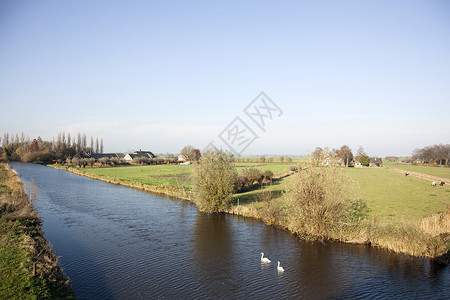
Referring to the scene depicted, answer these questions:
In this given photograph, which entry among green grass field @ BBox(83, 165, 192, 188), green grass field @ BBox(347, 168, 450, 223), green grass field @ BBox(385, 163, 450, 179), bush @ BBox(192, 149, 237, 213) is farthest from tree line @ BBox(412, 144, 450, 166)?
bush @ BBox(192, 149, 237, 213)

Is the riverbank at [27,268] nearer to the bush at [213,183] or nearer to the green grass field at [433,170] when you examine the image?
the bush at [213,183]

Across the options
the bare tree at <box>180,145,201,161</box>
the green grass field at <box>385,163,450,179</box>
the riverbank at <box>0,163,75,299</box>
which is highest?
the bare tree at <box>180,145,201,161</box>

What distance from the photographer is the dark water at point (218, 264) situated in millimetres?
13836

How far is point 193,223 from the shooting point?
26.6 m

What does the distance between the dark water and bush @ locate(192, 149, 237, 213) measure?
3.15 metres

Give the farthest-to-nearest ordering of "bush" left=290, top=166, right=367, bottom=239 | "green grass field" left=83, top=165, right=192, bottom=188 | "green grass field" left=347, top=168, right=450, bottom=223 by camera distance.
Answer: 1. "green grass field" left=83, top=165, right=192, bottom=188
2. "green grass field" left=347, top=168, right=450, bottom=223
3. "bush" left=290, top=166, right=367, bottom=239

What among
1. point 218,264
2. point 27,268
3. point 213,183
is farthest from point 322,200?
point 27,268

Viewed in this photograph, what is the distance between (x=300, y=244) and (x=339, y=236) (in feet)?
9.75

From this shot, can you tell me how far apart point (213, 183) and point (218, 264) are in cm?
1358

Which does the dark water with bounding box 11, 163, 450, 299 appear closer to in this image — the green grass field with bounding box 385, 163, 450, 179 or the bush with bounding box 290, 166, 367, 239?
the bush with bounding box 290, 166, 367, 239

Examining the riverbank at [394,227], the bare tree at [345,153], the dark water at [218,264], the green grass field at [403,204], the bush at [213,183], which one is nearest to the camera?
the dark water at [218,264]

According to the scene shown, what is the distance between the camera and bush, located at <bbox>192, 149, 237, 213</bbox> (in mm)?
30281

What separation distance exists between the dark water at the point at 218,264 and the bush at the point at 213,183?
10.3 ft

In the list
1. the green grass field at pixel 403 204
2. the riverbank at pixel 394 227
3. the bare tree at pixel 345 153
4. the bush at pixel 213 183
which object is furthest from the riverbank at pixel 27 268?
the bare tree at pixel 345 153
